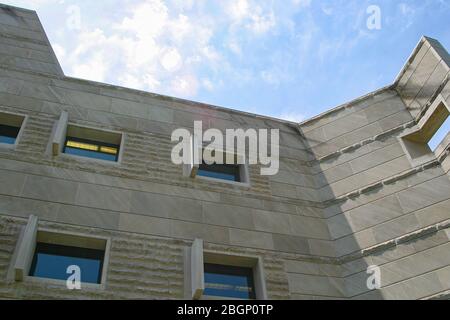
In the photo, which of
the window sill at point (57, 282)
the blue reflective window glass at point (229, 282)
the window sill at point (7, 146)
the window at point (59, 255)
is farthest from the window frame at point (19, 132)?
the blue reflective window glass at point (229, 282)

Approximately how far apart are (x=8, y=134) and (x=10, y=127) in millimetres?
193

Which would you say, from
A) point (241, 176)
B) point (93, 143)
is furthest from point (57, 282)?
point (241, 176)

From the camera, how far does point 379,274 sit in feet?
31.1

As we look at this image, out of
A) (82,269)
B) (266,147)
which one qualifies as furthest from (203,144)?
(82,269)

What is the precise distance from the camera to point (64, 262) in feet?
27.0

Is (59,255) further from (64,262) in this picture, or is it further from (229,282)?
(229,282)

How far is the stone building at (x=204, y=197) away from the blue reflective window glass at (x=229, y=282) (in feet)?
0.10

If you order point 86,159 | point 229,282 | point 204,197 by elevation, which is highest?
point 86,159

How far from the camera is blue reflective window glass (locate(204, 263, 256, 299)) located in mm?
8828

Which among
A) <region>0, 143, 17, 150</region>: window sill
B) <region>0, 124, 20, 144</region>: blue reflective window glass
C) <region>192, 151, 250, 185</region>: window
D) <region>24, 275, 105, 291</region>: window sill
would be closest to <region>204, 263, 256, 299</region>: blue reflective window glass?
<region>24, 275, 105, 291</region>: window sill

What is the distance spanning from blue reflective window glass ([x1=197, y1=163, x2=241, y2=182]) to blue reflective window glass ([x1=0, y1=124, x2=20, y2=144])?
14.4 ft

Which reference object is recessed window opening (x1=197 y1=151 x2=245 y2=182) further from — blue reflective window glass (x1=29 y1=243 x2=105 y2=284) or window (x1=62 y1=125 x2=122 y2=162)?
blue reflective window glass (x1=29 y1=243 x2=105 y2=284)
